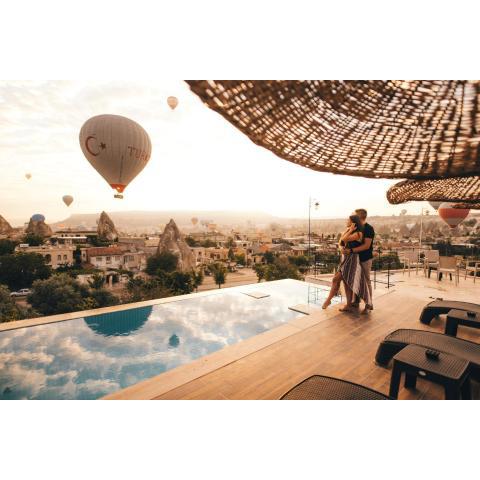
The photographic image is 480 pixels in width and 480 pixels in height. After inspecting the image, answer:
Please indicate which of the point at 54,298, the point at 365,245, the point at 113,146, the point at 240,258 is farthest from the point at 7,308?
the point at 240,258

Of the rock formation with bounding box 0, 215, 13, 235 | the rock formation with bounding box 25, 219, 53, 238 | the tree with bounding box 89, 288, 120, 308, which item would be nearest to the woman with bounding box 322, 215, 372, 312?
the tree with bounding box 89, 288, 120, 308

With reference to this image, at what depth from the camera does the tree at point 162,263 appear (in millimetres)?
39000

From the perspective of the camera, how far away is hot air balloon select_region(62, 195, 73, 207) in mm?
24531

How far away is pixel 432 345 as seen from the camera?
2141 millimetres

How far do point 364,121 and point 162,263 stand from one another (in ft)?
133

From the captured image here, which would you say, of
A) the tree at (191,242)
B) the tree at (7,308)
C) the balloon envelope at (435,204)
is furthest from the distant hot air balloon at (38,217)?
the balloon envelope at (435,204)

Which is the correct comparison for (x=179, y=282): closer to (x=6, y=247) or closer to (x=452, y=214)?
(x=452, y=214)

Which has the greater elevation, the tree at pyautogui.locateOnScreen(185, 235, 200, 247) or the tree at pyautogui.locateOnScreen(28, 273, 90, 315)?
the tree at pyautogui.locateOnScreen(185, 235, 200, 247)

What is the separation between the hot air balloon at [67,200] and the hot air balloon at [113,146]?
20201 mm

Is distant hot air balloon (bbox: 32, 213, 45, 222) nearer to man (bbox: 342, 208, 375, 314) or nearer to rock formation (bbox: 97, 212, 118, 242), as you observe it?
rock formation (bbox: 97, 212, 118, 242)

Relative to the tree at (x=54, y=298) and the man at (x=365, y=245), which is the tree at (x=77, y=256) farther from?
→ the man at (x=365, y=245)

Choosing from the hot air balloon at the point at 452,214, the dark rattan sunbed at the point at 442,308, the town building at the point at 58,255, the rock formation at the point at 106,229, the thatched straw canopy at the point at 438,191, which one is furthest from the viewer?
the rock formation at the point at 106,229

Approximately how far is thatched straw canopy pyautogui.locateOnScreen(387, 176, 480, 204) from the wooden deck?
1.53 metres
